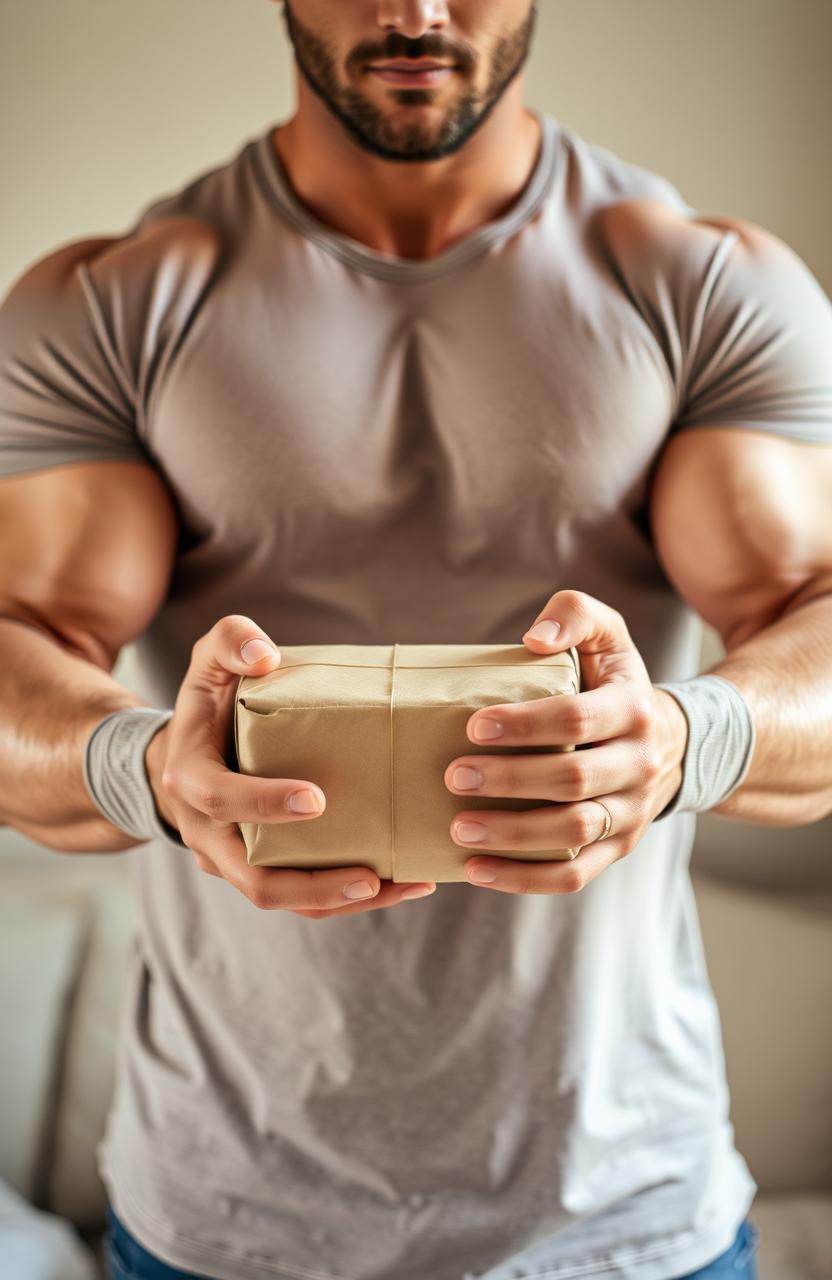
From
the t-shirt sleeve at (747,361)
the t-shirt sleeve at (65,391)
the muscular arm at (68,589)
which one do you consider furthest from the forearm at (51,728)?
the t-shirt sleeve at (747,361)

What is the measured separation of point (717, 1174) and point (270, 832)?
558mm

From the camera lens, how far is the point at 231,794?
0.56 metres

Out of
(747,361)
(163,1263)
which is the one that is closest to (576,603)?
(747,361)

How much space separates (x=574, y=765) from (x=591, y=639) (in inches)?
3.3

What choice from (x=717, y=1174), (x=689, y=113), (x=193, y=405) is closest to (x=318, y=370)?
(x=193, y=405)

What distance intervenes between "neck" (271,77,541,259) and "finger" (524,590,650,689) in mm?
401

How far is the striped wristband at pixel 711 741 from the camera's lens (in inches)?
27.3

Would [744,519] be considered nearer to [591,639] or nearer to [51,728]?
[591,639]

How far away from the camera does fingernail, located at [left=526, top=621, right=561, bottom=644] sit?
57cm

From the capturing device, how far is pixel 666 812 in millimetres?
708

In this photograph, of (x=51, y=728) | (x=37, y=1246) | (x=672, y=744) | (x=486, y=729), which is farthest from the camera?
(x=37, y=1246)

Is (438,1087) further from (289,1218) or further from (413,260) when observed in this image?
(413,260)

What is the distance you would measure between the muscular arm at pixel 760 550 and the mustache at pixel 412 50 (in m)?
0.30

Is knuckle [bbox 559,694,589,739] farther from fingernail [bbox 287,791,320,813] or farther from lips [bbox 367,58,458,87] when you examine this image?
lips [bbox 367,58,458,87]
